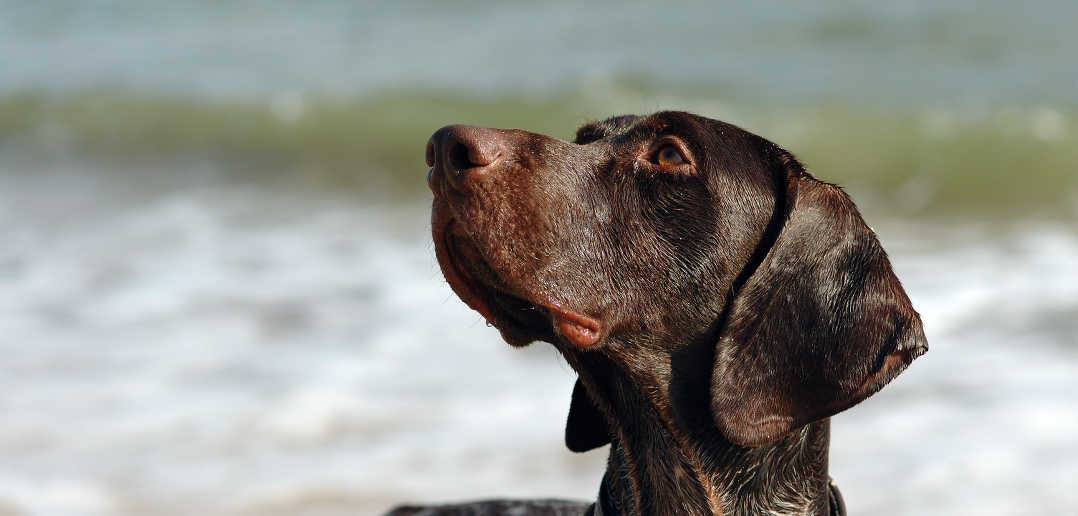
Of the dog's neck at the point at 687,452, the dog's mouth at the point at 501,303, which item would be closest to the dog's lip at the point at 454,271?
the dog's mouth at the point at 501,303

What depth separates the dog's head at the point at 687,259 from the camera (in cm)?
319

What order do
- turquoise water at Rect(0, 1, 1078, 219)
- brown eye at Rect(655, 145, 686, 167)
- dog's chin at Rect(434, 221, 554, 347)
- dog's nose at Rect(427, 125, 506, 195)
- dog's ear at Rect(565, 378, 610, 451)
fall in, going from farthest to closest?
turquoise water at Rect(0, 1, 1078, 219) → dog's ear at Rect(565, 378, 610, 451) → brown eye at Rect(655, 145, 686, 167) → dog's chin at Rect(434, 221, 554, 347) → dog's nose at Rect(427, 125, 506, 195)

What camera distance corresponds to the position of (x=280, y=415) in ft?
22.2

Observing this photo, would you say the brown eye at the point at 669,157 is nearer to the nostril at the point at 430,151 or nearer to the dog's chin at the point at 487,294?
the dog's chin at the point at 487,294

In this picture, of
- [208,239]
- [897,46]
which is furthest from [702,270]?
[897,46]

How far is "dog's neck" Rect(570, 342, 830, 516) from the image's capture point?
11.4 feet

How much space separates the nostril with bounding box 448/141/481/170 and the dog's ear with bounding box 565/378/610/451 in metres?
0.96

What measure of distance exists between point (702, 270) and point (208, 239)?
7.45m

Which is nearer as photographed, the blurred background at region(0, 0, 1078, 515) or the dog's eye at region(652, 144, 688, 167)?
the dog's eye at region(652, 144, 688, 167)

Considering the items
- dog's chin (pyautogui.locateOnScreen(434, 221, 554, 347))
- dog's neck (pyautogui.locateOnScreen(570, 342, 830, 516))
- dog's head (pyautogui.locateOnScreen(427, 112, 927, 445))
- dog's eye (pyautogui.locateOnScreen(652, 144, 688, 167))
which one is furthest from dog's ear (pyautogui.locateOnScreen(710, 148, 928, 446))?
dog's chin (pyautogui.locateOnScreen(434, 221, 554, 347))

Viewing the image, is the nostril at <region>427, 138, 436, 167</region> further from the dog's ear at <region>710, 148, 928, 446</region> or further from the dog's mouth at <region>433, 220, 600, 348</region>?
the dog's ear at <region>710, 148, 928, 446</region>

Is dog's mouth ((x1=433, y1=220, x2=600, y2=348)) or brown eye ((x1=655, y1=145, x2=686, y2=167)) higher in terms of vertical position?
brown eye ((x1=655, y1=145, x2=686, y2=167))

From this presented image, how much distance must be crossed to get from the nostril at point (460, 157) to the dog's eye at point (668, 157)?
1.78ft

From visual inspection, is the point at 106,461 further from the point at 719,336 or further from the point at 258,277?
the point at 719,336
